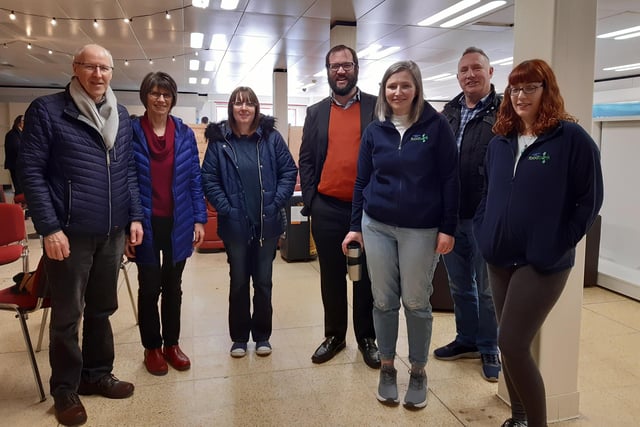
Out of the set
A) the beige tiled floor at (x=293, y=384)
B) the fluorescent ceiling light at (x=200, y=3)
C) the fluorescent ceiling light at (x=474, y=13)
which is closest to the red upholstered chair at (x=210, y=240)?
the beige tiled floor at (x=293, y=384)

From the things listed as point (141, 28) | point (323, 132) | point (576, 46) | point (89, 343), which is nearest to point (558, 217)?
point (576, 46)

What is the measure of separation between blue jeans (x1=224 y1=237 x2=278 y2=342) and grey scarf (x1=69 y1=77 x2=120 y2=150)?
36.5 inches

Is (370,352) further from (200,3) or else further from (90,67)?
(200,3)

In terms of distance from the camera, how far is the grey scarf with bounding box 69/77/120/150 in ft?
7.26

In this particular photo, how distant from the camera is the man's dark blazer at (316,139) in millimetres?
2816

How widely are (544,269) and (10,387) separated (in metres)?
2.69

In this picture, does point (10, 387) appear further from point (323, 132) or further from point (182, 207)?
point (323, 132)

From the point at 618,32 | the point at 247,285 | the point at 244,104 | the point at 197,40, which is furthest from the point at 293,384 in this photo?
the point at 618,32

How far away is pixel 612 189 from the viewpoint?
16.6 feet

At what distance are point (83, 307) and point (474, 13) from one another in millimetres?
5688

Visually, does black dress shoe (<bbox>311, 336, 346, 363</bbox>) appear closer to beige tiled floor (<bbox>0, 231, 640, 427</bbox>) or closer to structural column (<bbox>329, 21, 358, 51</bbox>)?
beige tiled floor (<bbox>0, 231, 640, 427</bbox>)

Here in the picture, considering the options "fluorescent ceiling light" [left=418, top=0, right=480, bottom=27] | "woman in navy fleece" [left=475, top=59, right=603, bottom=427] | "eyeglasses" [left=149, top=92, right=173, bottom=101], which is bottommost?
"woman in navy fleece" [left=475, top=59, right=603, bottom=427]

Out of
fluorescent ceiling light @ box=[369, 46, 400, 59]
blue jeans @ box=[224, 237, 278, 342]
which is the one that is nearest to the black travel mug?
blue jeans @ box=[224, 237, 278, 342]

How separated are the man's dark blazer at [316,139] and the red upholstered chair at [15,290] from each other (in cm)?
148
